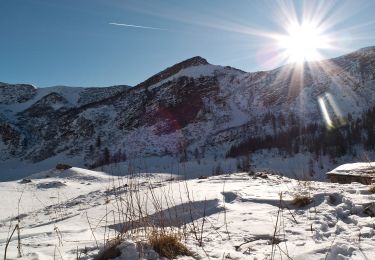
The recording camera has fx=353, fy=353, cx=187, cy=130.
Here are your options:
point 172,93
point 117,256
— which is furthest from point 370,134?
point 117,256

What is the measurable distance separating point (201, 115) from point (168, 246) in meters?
43.0

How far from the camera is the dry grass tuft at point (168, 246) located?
109 inches

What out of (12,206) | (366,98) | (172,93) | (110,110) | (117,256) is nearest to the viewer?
(117,256)

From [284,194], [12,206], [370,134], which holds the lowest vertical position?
[12,206]

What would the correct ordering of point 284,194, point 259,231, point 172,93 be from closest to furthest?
point 259,231
point 284,194
point 172,93

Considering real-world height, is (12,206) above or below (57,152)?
below

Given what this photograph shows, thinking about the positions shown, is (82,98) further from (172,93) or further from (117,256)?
(117,256)

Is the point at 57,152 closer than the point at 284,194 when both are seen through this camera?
No

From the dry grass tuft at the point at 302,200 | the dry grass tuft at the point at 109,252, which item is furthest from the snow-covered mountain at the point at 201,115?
the dry grass tuft at the point at 109,252

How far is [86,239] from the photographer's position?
3543mm

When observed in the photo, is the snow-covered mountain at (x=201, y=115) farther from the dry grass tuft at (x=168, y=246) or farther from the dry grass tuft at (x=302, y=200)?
the dry grass tuft at (x=168, y=246)

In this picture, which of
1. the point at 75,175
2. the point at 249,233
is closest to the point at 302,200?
the point at 249,233

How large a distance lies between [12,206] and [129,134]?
34152mm

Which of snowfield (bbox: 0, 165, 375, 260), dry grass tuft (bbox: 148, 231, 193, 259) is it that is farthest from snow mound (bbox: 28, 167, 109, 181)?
dry grass tuft (bbox: 148, 231, 193, 259)
